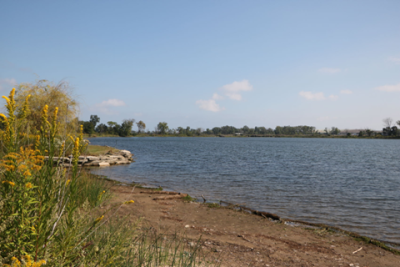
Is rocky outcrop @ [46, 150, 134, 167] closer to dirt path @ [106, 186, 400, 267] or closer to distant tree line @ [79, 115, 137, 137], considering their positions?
dirt path @ [106, 186, 400, 267]

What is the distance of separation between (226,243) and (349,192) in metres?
13.6

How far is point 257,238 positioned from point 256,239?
141mm

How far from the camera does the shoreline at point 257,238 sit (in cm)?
688

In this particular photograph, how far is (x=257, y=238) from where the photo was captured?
8.46m

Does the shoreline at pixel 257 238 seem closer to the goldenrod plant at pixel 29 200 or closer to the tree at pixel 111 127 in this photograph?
the goldenrod plant at pixel 29 200

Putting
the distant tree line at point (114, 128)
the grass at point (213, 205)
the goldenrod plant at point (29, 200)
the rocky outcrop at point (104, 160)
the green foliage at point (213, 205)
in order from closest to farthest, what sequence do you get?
1. the goldenrod plant at point (29, 200)
2. the grass at point (213, 205)
3. the green foliage at point (213, 205)
4. the rocky outcrop at point (104, 160)
5. the distant tree line at point (114, 128)

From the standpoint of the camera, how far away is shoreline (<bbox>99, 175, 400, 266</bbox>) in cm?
688

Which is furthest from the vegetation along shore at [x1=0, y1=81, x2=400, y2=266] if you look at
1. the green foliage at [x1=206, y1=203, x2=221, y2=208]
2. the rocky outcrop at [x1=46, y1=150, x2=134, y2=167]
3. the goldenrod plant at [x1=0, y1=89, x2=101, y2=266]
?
the rocky outcrop at [x1=46, y1=150, x2=134, y2=167]

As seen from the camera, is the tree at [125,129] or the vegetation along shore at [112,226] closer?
the vegetation along shore at [112,226]

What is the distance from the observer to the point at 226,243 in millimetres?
7547

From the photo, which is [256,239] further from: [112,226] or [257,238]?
[112,226]

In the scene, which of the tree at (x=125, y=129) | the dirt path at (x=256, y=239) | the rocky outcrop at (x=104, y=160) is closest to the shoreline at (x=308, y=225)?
the dirt path at (x=256, y=239)

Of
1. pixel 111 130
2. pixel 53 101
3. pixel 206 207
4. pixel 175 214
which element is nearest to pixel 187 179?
pixel 206 207

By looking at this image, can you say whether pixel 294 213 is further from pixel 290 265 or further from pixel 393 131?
pixel 393 131
